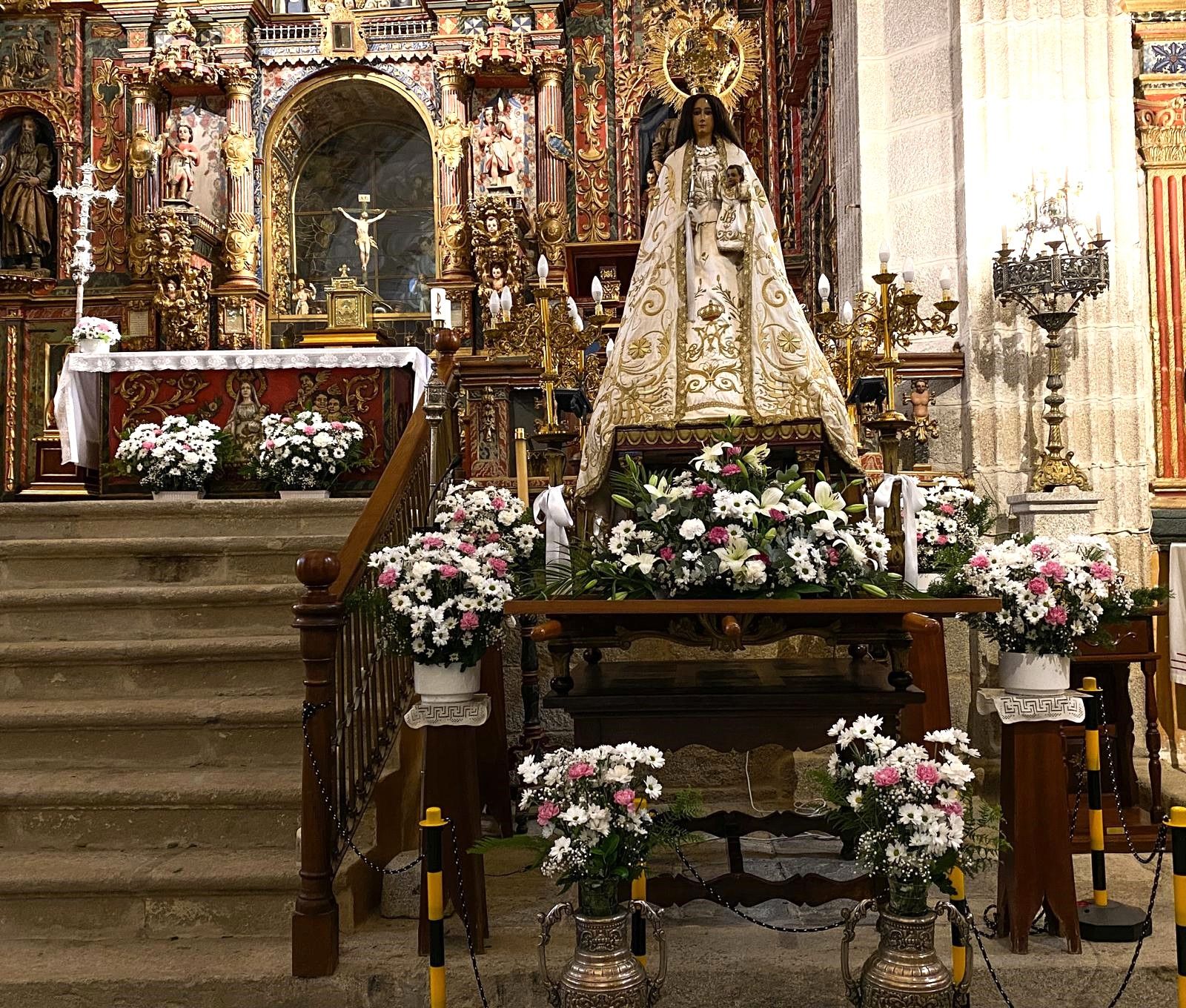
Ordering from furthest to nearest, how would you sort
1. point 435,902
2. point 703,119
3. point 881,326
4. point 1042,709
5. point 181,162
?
point 181,162
point 881,326
point 703,119
point 1042,709
point 435,902

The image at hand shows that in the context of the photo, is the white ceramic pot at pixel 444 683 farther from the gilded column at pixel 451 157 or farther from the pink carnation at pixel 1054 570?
the gilded column at pixel 451 157

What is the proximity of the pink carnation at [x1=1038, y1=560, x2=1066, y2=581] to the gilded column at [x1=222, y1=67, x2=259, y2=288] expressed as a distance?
10981 mm

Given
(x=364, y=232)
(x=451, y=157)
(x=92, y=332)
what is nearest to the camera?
(x=92, y=332)

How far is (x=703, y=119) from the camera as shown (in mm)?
4957

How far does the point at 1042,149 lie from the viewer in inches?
275

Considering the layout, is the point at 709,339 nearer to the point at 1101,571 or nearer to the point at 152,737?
the point at 1101,571

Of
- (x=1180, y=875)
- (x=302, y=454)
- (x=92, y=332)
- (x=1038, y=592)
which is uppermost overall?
(x=92, y=332)

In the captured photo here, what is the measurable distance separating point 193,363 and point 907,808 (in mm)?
6640

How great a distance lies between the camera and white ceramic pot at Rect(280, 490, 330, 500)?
7.60 metres

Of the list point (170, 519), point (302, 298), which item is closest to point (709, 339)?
point (170, 519)

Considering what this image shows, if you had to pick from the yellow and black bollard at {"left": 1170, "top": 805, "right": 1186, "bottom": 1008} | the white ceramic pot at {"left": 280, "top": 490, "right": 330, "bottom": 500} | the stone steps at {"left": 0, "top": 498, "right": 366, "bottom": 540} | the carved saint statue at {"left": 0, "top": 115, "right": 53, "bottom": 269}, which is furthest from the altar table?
the yellow and black bollard at {"left": 1170, "top": 805, "right": 1186, "bottom": 1008}

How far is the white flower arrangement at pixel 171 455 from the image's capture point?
763 cm

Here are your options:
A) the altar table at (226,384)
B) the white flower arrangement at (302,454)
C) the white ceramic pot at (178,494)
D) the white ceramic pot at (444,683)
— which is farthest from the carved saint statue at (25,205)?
the white ceramic pot at (444,683)

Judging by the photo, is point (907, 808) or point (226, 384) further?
point (226, 384)
